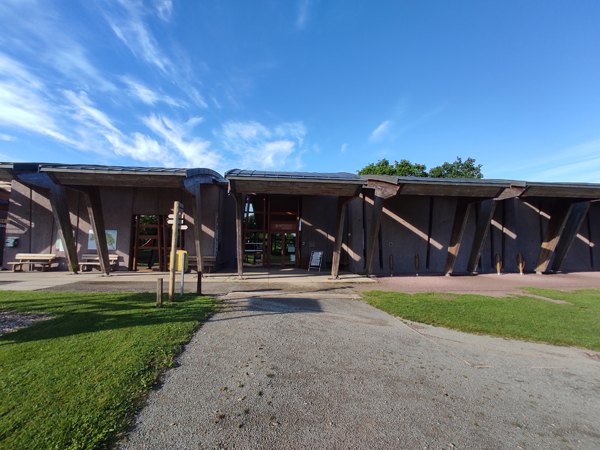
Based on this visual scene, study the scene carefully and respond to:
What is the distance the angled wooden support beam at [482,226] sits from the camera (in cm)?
1506

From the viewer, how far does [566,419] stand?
10.6 feet

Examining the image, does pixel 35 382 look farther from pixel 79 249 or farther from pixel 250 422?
pixel 79 249

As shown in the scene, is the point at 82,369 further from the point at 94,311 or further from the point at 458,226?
the point at 458,226

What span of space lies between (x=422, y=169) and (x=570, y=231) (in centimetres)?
2001

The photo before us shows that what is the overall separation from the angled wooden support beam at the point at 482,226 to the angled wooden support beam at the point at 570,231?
5883 mm

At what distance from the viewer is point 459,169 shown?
134 ft

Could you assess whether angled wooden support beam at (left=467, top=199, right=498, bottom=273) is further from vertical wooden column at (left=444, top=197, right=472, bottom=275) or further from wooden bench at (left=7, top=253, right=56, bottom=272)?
wooden bench at (left=7, top=253, right=56, bottom=272)

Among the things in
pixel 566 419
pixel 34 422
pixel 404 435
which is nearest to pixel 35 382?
pixel 34 422

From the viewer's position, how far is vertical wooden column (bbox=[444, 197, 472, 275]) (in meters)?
15.4

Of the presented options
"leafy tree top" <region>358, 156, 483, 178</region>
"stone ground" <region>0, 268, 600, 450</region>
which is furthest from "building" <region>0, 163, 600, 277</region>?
"leafy tree top" <region>358, 156, 483, 178</region>

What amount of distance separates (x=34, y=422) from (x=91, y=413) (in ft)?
1.40

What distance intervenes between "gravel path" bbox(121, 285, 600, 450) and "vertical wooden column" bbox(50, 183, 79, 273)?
12.3 meters

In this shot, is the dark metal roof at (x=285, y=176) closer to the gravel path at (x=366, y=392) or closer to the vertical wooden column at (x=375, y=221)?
the vertical wooden column at (x=375, y=221)

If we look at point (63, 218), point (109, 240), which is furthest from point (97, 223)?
point (109, 240)
